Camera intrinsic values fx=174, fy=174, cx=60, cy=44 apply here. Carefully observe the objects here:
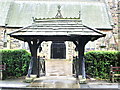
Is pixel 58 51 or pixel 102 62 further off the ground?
pixel 58 51

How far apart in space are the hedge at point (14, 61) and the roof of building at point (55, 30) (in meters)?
2.35

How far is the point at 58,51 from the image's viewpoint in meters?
24.4

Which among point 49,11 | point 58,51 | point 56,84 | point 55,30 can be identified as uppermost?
point 49,11

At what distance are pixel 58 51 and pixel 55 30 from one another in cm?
1608

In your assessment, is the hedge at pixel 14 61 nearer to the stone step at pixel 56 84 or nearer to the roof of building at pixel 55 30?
the roof of building at pixel 55 30

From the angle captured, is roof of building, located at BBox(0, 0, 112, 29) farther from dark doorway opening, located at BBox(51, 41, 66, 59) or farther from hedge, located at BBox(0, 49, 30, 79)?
hedge, located at BBox(0, 49, 30, 79)

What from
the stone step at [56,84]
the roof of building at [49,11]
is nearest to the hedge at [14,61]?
the stone step at [56,84]

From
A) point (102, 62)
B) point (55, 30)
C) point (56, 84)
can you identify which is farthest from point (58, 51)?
point (56, 84)

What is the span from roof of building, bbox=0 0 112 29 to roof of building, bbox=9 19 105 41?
13.7 metres

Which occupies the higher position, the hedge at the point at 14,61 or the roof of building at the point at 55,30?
the roof of building at the point at 55,30

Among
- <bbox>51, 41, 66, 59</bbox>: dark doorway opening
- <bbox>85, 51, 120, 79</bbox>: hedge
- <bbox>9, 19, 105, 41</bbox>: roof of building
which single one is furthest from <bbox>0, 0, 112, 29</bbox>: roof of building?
<bbox>9, 19, 105, 41</bbox>: roof of building

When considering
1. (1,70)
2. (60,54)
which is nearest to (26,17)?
(60,54)

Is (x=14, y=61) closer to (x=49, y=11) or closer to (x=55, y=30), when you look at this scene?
(x=55, y=30)

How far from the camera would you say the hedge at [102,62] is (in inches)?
408
